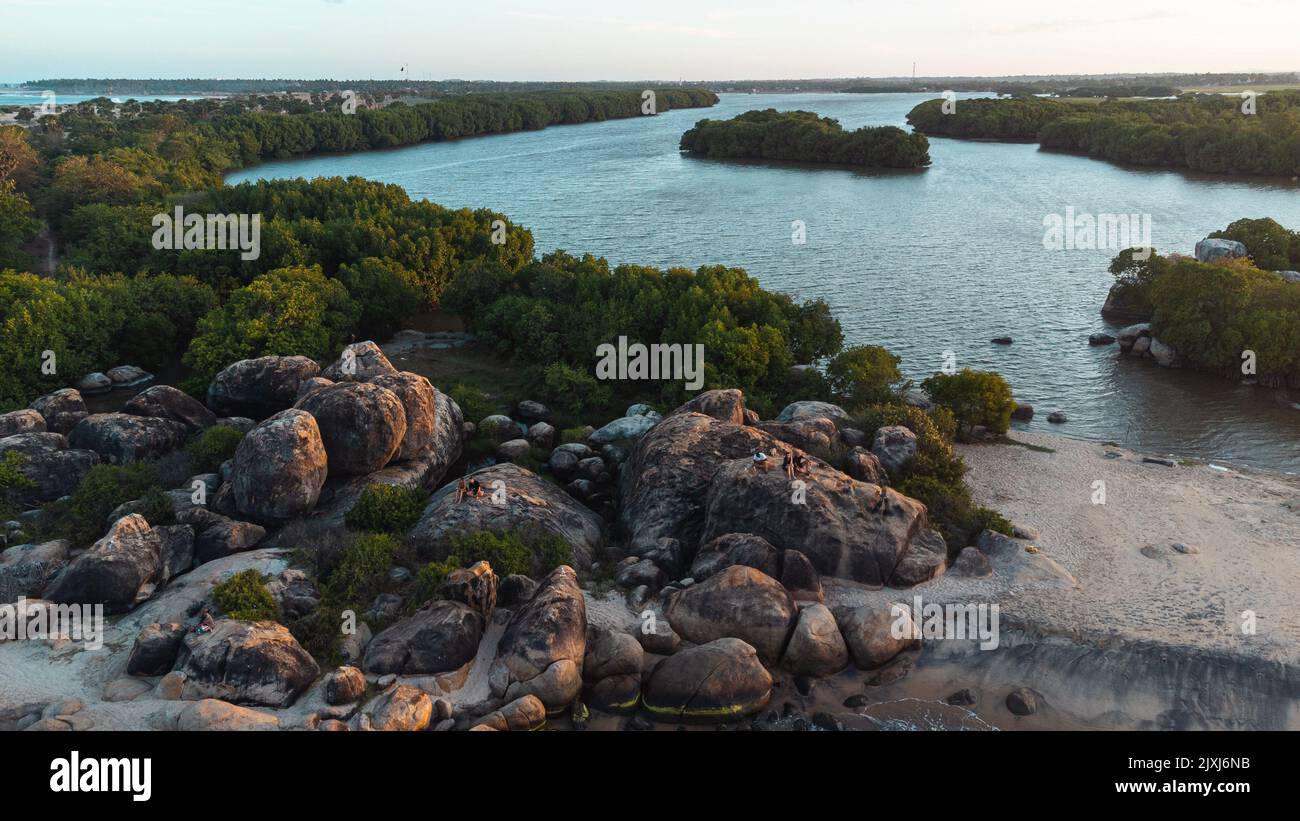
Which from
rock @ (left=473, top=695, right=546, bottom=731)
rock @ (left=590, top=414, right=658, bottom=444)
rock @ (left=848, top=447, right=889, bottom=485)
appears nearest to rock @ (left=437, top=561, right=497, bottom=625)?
rock @ (left=473, top=695, right=546, bottom=731)

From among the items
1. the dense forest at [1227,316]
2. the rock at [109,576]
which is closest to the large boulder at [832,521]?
the rock at [109,576]

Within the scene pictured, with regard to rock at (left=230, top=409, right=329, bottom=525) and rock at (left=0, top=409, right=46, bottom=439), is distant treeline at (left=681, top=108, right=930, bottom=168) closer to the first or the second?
rock at (left=230, top=409, right=329, bottom=525)

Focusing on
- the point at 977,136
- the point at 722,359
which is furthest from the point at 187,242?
the point at 977,136

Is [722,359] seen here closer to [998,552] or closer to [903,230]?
[998,552]

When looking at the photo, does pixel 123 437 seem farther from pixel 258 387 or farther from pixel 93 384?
pixel 93 384

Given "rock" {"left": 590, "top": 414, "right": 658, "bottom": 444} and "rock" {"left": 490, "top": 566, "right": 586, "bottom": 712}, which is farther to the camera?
"rock" {"left": 590, "top": 414, "right": 658, "bottom": 444}

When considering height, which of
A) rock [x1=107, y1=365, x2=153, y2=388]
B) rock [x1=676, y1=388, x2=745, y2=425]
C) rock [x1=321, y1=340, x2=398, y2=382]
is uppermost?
rock [x1=321, y1=340, x2=398, y2=382]

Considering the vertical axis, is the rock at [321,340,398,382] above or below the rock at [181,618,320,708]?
above
